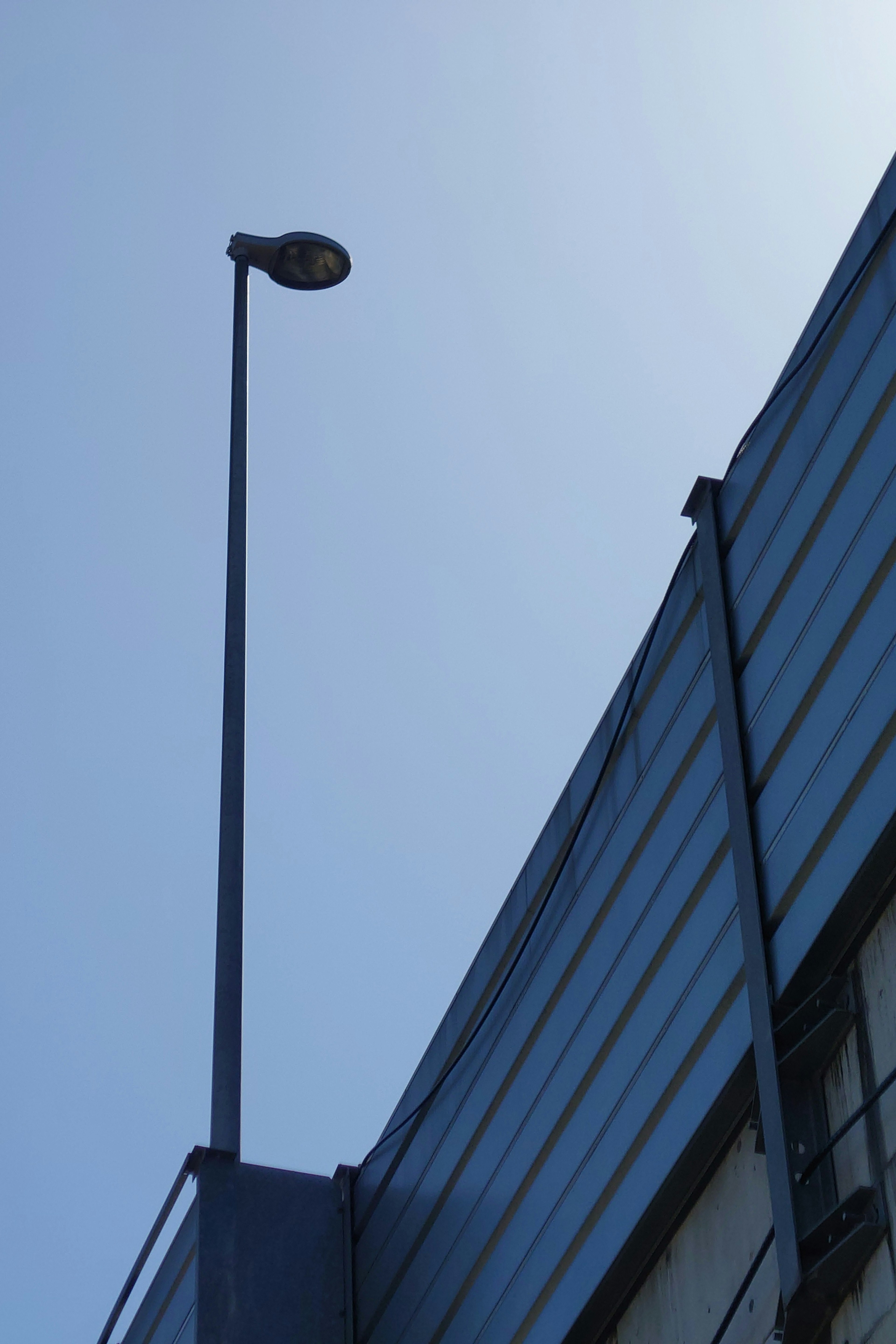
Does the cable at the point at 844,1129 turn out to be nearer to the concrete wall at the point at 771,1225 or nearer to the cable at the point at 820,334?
the concrete wall at the point at 771,1225

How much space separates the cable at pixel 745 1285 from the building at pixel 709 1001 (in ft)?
0.06

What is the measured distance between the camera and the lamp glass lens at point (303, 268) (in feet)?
34.2

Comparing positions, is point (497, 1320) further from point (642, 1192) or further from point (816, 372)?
point (816, 372)

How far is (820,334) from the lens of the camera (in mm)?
5988

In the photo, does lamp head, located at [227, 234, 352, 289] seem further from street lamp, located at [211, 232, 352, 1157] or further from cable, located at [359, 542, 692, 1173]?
cable, located at [359, 542, 692, 1173]

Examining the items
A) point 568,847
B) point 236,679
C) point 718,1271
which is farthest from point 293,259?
point 718,1271

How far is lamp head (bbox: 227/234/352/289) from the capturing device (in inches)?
410

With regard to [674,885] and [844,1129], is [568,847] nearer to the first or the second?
[674,885]

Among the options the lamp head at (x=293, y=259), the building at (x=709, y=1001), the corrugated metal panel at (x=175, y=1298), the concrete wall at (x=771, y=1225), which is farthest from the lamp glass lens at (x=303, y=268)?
the concrete wall at (x=771, y=1225)

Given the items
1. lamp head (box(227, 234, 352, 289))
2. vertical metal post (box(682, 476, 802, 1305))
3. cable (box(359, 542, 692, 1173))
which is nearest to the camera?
vertical metal post (box(682, 476, 802, 1305))

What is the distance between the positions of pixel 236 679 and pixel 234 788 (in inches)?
22.8

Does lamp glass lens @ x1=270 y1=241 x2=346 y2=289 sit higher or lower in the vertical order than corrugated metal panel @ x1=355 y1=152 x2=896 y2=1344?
higher

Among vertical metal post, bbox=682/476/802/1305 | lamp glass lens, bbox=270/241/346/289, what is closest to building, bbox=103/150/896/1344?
vertical metal post, bbox=682/476/802/1305

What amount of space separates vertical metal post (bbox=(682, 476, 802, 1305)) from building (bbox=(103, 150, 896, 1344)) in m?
0.01
